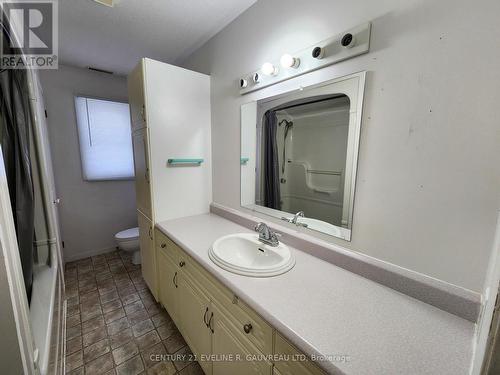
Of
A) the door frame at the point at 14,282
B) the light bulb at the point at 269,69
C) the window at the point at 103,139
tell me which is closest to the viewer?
the door frame at the point at 14,282

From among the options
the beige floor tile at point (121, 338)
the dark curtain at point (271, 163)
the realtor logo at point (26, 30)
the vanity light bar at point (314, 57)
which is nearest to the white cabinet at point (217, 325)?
the beige floor tile at point (121, 338)

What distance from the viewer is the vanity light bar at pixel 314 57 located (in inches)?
36.6

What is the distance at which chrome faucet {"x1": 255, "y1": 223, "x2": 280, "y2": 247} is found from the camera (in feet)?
4.05

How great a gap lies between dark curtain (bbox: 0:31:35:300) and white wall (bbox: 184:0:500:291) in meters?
1.80

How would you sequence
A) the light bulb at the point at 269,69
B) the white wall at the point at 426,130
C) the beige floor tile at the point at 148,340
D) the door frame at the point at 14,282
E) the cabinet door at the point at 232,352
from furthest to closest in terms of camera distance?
1. the beige floor tile at the point at 148,340
2. the light bulb at the point at 269,69
3. the cabinet door at the point at 232,352
4. the white wall at the point at 426,130
5. the door frame at the point at 14,282

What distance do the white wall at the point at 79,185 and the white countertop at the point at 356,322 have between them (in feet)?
8.00

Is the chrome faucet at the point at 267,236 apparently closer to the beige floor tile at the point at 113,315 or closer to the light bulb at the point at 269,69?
the light bulb at the point at 269,69

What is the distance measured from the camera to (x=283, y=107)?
1.34 metres

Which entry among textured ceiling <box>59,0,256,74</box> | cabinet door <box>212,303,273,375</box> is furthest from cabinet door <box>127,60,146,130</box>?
cabinet door <box>212,303,273,375</box>

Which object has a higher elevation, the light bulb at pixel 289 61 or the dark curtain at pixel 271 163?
the light bulb at pixel 289 61

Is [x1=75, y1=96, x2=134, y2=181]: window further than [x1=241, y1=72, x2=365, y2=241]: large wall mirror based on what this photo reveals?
Yes

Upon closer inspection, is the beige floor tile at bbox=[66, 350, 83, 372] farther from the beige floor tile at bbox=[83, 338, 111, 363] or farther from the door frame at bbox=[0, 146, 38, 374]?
the door frame at bbox=[0, 146, 38, 374]

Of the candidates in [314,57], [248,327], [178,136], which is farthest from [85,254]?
[314,57]

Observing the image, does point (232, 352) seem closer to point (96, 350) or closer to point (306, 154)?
point (306, 154)
